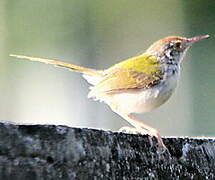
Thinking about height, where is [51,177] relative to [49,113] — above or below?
below

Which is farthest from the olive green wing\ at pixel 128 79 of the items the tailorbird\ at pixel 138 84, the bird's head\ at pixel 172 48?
the bird's head\ at pixel 172 48

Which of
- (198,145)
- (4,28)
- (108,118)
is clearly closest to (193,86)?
(108,118)

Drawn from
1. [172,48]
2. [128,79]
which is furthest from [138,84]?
[172,48]

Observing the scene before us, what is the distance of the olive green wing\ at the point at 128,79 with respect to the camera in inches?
115

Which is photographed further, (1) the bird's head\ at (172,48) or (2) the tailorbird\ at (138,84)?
(1) the bird's head\ at (172,48)

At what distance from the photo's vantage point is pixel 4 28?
649 cm

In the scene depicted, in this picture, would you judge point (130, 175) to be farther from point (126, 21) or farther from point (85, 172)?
point (126, 21)

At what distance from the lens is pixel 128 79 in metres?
2.98

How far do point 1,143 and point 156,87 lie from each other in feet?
5.55

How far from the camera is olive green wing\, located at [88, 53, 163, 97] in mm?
2920

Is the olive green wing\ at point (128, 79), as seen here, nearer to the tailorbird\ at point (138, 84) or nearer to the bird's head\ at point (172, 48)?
the tailorbird\ at point (138, 84)

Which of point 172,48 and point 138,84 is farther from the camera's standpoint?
point 172,48

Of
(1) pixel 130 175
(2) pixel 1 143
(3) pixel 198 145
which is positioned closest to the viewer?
(2) pixel 1 143

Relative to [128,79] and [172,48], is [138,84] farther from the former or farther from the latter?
[172,48]
